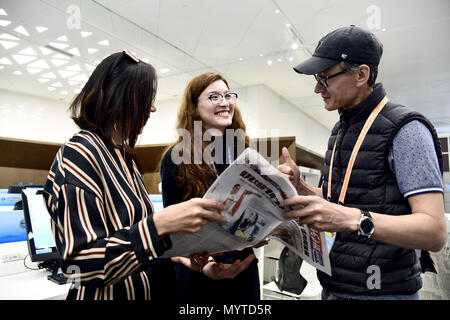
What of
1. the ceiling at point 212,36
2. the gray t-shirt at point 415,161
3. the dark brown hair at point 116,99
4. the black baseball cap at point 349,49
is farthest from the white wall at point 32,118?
the gray t-shirt at point 415,161

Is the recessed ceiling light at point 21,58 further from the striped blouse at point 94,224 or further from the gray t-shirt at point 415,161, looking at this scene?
the gray t-shirt at point 415,161

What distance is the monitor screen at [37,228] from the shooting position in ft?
4.94

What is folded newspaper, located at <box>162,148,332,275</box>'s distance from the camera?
66 cm

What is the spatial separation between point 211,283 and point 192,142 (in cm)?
64

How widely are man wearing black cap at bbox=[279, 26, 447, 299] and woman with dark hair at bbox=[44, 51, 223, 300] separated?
Result: 1.03ft

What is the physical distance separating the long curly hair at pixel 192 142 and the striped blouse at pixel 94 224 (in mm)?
555

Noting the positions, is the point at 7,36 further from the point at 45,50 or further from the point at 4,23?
the point at 45,50

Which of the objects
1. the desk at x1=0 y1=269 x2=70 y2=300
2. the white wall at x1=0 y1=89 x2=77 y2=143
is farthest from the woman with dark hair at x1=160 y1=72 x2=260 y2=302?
the white wall at x1=0 y1=89 x2=77 y2=143

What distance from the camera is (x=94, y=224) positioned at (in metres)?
0.69

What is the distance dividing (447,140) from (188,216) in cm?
1026

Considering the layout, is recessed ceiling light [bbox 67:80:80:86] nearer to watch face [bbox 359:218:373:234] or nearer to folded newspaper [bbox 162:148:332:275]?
folded newspaper [bbox 162:148:332:275]
